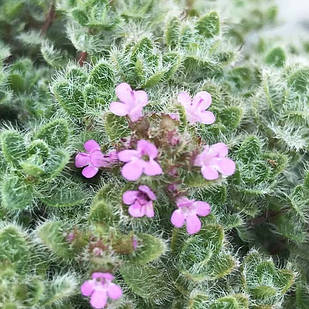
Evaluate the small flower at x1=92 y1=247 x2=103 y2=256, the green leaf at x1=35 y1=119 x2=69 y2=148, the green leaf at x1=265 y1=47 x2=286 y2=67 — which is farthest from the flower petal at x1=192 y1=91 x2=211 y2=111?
the green leaf at x1=265 y1=47 x2=286 y2=67

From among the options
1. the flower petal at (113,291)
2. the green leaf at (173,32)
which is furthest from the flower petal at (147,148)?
the green leaf at (173,32)

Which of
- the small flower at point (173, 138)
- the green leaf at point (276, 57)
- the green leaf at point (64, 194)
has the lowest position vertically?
the green leaf at point (276, 57)

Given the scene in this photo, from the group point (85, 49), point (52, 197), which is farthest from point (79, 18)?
point (52, 197)

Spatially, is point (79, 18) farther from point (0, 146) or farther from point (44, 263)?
point (44, 263)

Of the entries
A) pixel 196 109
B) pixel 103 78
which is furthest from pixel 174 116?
pixel 103 78

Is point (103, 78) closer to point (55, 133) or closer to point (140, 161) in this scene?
point (55, 133)

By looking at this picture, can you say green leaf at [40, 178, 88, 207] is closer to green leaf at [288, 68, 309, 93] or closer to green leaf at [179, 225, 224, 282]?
green leaf at [179, 225, 224, 282]

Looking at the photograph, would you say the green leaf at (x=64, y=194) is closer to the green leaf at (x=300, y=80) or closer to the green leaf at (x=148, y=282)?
the green leaf at (x=148, y=282)
